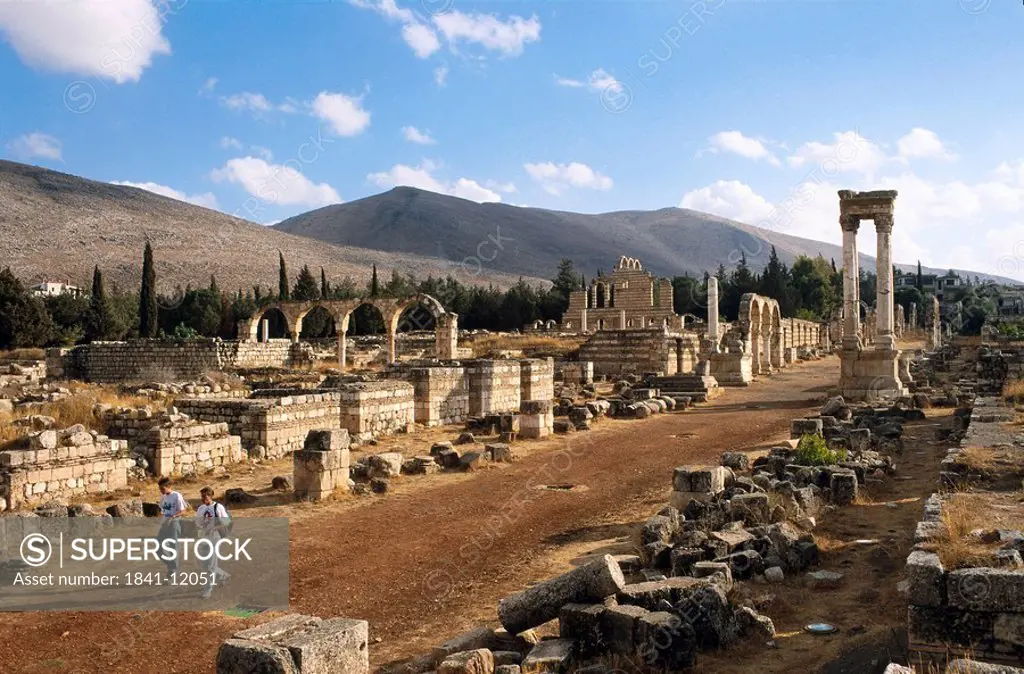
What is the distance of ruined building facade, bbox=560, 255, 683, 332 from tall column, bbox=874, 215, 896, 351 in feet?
93.2

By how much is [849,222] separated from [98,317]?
4818cm

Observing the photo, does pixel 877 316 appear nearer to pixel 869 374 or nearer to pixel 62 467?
pixel 869 374

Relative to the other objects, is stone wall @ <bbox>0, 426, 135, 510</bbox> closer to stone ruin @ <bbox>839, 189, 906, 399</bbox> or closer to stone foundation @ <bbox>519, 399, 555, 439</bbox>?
stone foundation @ <bbox>519, 399, 555, 439</bbox>

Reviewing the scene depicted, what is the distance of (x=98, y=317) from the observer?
52406 millimetres

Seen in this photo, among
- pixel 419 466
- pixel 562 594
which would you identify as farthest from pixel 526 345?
pixel 562 594

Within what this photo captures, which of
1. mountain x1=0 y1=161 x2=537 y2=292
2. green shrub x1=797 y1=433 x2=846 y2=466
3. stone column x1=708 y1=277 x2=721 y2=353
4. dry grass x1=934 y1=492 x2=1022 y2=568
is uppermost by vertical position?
mountain x1=0 y1=161 x2=537 y2=292

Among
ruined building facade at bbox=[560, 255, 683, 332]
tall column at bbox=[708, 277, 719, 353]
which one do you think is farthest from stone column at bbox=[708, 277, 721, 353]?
ruined building facade at bbox=[560, 255, 683, 332]

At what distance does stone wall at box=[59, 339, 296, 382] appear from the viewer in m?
35.7

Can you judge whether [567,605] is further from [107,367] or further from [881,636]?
[107,367]

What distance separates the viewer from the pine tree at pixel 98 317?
52188 millimetres

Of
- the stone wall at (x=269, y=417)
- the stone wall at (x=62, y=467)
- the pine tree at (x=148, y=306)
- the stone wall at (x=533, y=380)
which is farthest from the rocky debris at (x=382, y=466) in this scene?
the pine tree at (x=148, y=306)

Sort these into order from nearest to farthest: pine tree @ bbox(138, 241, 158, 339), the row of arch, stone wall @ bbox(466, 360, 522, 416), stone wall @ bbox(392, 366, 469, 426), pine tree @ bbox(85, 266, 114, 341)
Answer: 1. stone wall @ bbox(392, 366, 469, 426)
2. stone wall @ bbox(466, 360, 522, 416)
3. the row of arch
4. pine tree @ bbox(85, 266, 114, 341)
5. pine tree @ bbox(138, 241, 158, 339)

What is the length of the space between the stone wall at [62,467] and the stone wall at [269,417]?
2.50m

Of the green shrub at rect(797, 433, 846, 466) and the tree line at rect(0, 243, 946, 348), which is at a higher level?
the tree line at rect(0, 243, 946, 348)
